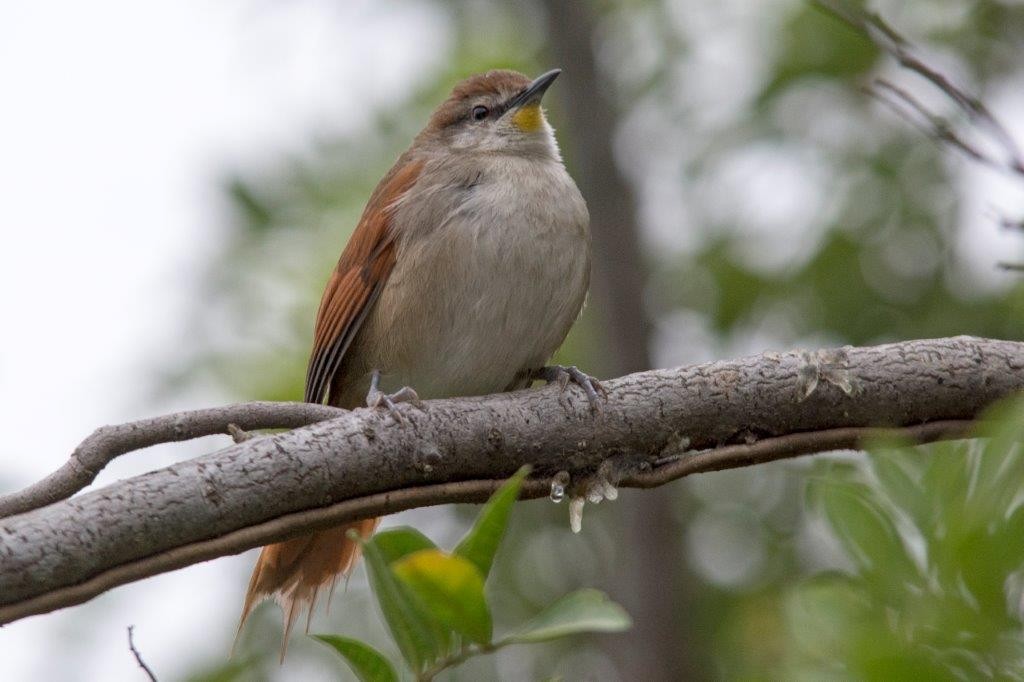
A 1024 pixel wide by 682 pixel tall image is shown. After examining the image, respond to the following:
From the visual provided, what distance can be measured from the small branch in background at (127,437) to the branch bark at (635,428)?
0.17 metres

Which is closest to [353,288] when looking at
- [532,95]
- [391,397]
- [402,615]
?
[391,397]

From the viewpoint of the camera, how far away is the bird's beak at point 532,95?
210 inches

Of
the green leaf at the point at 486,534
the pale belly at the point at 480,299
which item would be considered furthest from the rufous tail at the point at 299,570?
the green leaf at the point at 486,534

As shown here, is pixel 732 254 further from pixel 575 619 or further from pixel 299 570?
pixel 575 619

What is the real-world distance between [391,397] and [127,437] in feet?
2.96

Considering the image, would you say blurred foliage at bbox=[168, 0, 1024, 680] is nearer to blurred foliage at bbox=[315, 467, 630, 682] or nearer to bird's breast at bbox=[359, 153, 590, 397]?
bird's breast at bbox=[359, 153, 590, 397]

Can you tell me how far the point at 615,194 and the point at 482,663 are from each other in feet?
7.33

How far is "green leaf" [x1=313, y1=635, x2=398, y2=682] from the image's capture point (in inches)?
86.7

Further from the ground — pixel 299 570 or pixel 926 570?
pixel 926 570

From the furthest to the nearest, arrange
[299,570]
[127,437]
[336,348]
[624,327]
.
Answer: [624,327], [336,348], [299,570], [127,437]

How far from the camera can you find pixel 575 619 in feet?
6.47

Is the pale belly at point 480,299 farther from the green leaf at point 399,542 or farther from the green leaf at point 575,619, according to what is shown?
the green leaf at point 575,619

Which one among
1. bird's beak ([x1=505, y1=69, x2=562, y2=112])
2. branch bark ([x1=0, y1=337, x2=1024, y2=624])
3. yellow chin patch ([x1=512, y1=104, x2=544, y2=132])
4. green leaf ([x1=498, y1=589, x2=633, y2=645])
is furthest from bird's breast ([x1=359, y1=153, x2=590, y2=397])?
green leaf ([x1=498, y1=589, x2=633, y2=645])

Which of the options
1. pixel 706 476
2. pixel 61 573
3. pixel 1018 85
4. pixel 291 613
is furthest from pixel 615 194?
pixel 61 573
